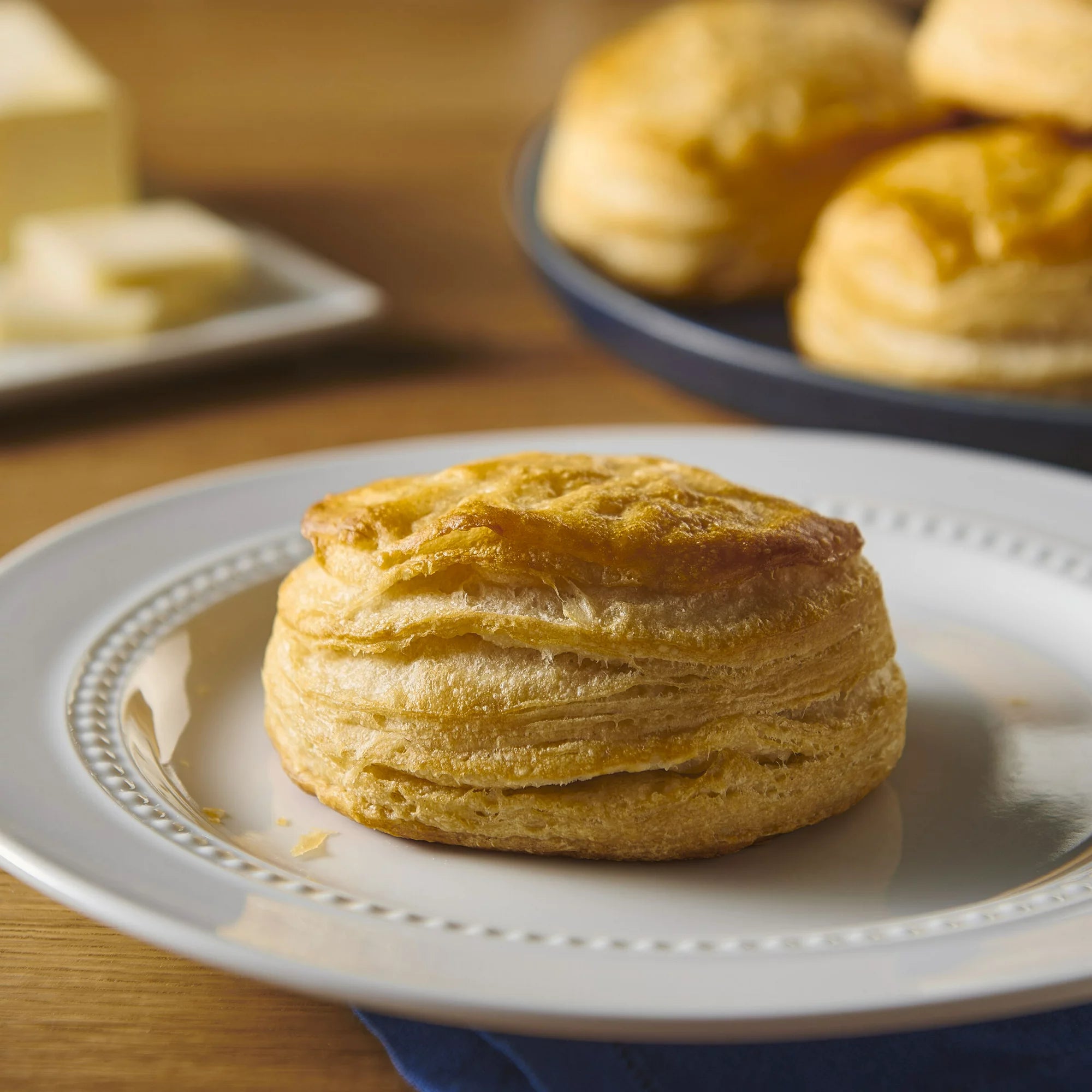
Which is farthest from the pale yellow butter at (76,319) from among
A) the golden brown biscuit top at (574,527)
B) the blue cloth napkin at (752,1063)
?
the blue cloth napkin at (752,1063)

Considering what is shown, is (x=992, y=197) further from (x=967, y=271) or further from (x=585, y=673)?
(x=585, y=673)

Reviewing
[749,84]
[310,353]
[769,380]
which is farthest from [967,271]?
[310,353]

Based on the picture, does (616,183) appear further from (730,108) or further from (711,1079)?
(711,1079)

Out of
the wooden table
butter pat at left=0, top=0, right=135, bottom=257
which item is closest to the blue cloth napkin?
the wooden table

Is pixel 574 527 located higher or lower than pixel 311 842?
higher

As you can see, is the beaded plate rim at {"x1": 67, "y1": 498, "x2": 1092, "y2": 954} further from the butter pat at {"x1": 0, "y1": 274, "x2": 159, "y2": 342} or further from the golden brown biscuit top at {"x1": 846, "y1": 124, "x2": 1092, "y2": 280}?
the butter pat at {"x1": 0, "y1": 274, "x2": 159, "y2": 342}

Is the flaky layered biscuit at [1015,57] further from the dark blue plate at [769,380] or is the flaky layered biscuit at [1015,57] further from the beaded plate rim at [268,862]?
the beaded plate rim at [268,862]
